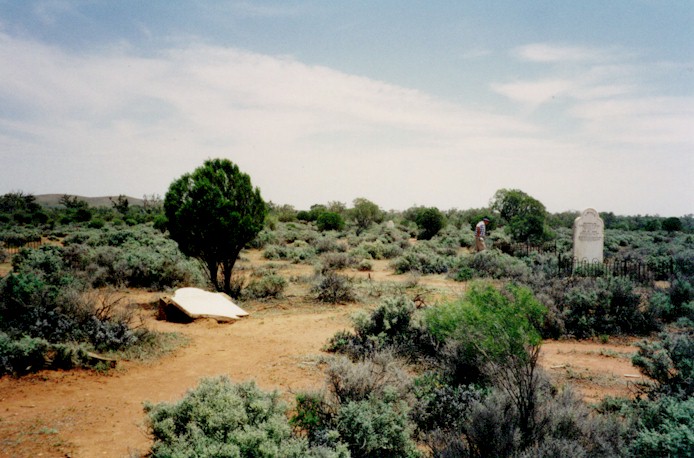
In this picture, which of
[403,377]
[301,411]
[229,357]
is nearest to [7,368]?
[229,357]

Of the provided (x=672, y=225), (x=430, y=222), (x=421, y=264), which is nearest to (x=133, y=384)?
(x=421, y=264)

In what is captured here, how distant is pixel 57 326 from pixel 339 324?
→ 5563 millimetres

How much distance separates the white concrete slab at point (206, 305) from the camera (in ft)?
32.9

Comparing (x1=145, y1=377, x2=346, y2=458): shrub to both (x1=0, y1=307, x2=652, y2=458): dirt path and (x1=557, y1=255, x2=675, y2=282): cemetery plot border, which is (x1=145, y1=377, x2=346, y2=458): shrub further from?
(x1=557, y1=255, x2=675, y2=282): cemetery plot border

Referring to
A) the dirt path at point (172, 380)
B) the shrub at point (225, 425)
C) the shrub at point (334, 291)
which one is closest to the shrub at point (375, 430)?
the shrub at point (225, 425)

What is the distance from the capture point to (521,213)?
1086 inches

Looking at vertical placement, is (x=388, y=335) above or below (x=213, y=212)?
below

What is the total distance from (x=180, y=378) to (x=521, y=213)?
2566 centimetres

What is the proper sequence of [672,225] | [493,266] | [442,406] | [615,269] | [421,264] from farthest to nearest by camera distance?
1. [672,225]
2. [421,264]
3. [493,266]
4. [615,269]
5. [442,406]

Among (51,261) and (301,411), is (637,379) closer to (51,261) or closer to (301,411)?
(301,411)

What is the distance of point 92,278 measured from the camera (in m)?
12.9

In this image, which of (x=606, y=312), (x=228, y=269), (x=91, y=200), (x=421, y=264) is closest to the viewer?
(x=606, y=312)

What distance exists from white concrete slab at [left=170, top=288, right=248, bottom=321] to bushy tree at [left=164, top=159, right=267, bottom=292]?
145 cm

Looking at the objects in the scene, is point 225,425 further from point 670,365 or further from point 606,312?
point 606,312
